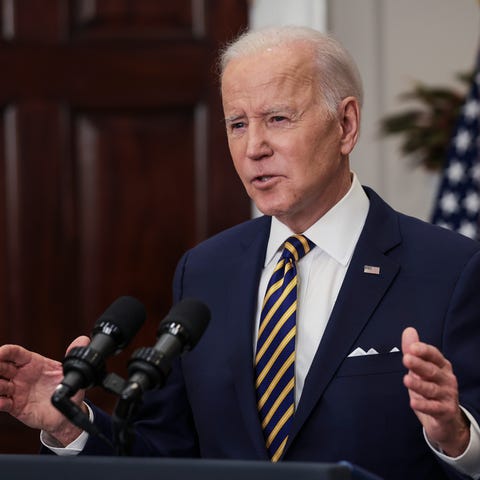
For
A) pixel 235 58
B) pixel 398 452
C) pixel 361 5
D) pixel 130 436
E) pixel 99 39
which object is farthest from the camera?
pixel 361 5

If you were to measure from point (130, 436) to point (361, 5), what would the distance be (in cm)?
300

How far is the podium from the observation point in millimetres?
1304

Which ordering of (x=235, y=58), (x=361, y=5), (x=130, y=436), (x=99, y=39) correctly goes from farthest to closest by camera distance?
(x=361, y=5) < (x=99, y=39) < (x=235, y=58) < (x=130, y=436)

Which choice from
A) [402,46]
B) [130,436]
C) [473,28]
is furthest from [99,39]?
[130,436]

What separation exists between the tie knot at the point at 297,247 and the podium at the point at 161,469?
30.4 inches

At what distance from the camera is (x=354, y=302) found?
6.56 feet

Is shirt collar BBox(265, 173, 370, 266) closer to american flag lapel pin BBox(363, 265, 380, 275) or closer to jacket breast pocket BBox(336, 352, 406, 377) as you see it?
american flag lapel pin BBox(363, 265, 380, 275)

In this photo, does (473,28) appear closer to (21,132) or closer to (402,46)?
(402,46)

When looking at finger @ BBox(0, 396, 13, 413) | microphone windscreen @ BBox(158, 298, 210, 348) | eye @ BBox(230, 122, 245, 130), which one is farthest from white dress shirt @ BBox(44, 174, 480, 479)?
microphone windscreen @ BBox(158, 298, 210, 348)

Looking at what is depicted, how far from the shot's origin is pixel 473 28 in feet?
14.5

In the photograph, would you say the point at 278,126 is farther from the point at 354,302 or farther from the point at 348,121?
the point at 354,302

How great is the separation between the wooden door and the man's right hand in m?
1.78

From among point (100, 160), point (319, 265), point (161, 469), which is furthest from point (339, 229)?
point (100, 160)

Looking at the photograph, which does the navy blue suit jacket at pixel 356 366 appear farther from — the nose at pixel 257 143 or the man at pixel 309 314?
the nose at pixel 257 143
